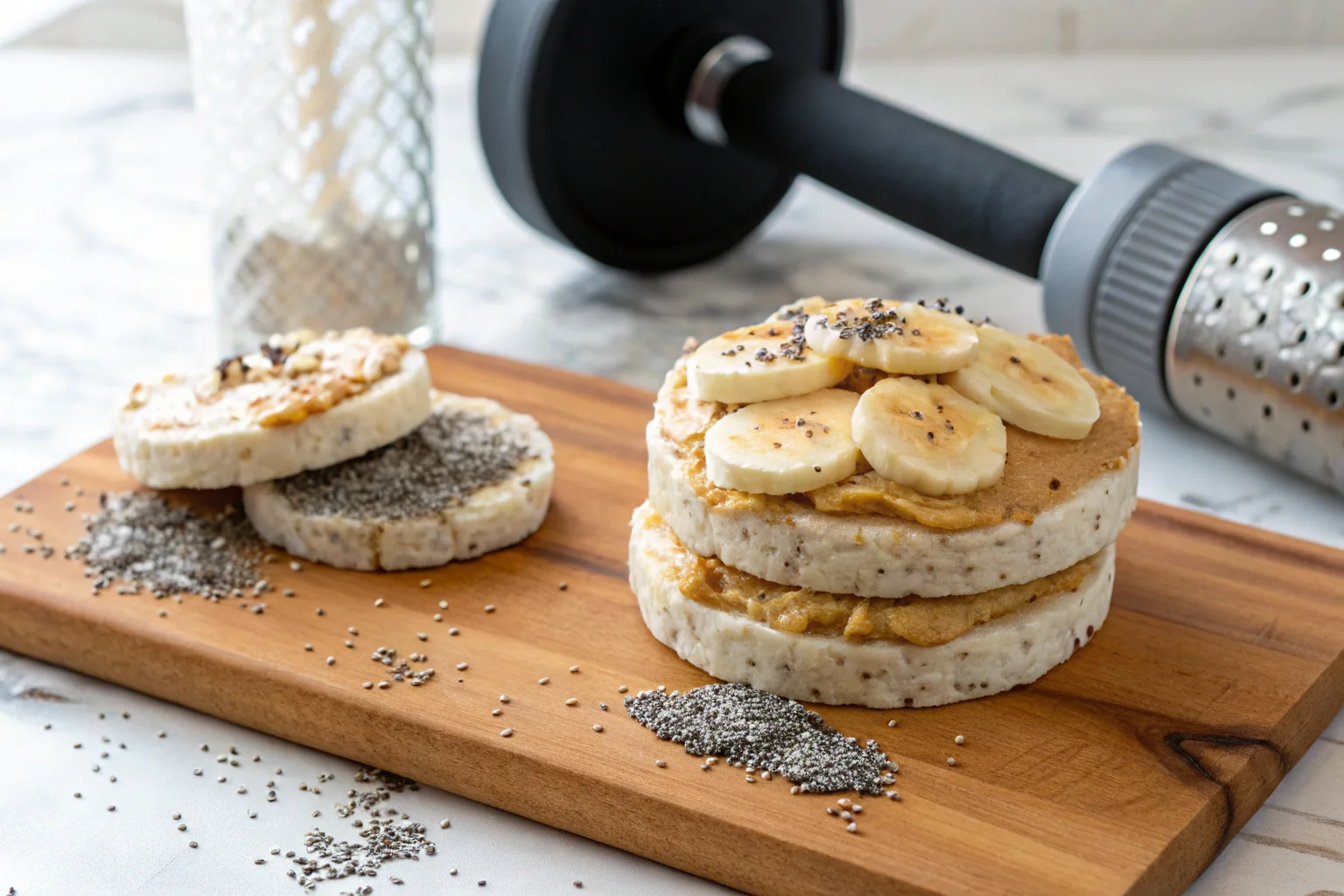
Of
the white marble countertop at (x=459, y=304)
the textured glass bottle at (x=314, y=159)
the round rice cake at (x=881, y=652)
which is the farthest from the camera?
the textured glass bottle at (x=314, y=159)

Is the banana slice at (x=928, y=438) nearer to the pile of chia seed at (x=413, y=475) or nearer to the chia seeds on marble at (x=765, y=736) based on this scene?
the chia seeds on marble at (x=765, y=736)

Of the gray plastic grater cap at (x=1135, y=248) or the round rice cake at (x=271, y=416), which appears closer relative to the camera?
the round rice cake at (x=271, y=416)

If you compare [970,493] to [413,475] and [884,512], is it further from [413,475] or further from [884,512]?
[413,475]

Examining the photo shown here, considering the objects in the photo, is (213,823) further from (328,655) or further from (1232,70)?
(1232,70)

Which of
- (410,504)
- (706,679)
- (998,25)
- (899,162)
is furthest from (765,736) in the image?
(998,25)

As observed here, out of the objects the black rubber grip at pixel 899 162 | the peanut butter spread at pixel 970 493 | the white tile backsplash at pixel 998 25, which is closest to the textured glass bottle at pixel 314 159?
the black rubber grip at pixel 899 162

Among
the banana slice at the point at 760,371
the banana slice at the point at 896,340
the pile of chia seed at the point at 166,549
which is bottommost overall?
the pile of chia seed at the point at 166,549

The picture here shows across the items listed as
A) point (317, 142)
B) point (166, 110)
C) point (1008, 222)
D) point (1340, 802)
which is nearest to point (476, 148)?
point (166, 110)
